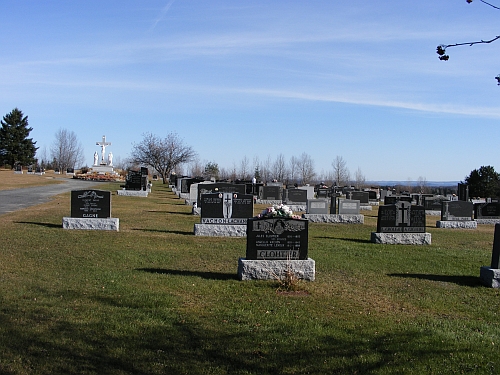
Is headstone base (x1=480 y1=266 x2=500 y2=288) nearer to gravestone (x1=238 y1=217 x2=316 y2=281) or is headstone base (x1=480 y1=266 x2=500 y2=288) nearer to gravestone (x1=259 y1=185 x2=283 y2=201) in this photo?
gravestone (x1=238 y1=217 x2=316 y2=281)

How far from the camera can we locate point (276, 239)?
984cm

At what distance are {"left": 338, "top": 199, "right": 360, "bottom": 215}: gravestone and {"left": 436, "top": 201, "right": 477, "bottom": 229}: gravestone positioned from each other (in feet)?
13.5

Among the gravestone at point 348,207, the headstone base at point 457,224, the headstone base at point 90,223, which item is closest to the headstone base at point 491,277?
the headstone base at point 90,223

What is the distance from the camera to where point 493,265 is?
1010cm

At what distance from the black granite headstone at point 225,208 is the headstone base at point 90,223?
2.93 meters

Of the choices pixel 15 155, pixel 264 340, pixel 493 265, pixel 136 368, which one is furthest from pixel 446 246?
pixel 15 155

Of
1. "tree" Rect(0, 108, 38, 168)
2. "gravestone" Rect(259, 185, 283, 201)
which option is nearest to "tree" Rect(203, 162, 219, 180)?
"tree" Rect(0, 108, 38, 168)

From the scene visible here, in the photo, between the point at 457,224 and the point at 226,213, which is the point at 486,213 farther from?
the point at 226,213

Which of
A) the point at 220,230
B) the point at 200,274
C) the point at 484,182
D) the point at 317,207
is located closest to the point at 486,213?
the point at 317,207

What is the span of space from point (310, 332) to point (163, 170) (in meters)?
72.6

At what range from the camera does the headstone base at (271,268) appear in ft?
31.3

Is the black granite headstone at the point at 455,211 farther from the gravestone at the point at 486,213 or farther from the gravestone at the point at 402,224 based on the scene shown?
the gravestone at the point at 402,224

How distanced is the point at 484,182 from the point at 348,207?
33.4 meters

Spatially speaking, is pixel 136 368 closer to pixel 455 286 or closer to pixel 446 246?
pixel 455 286
